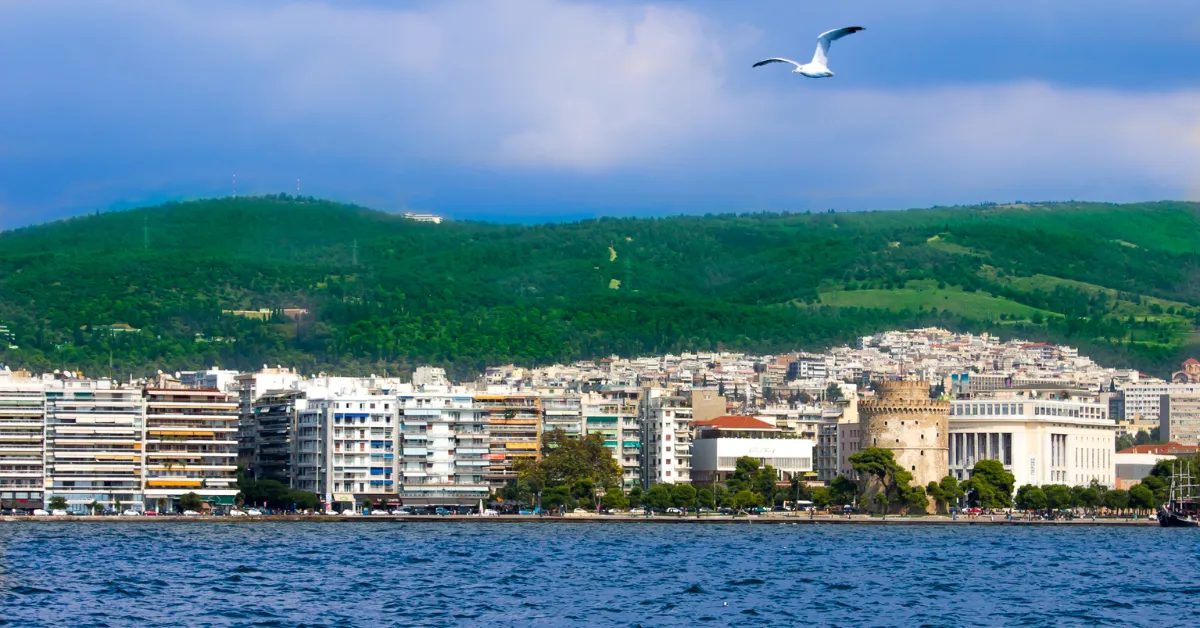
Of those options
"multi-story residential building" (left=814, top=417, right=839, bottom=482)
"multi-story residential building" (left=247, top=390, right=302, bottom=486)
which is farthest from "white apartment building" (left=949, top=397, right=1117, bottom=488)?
"multi-story residential building" (left=247, top=390, right=302, bottom=486)

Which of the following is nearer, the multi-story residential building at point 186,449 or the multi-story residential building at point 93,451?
the multi-story residential building at point 93,451

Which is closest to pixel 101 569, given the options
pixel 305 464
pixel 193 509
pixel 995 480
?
pixel 193 509

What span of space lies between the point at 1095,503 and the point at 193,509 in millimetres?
54393

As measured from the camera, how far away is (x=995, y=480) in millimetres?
130500

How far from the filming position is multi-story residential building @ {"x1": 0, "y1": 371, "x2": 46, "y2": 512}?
116688mm

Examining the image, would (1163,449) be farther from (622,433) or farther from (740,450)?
(622,433)

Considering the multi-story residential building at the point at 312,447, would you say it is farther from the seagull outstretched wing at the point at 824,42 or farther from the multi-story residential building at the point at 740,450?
the seagull outstretched wing at the point at 824,42

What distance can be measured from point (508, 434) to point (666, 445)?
37.9 ft

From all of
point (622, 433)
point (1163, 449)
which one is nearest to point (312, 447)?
point (622, 433)

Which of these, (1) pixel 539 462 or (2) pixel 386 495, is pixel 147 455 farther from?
(1) pixel 539 462

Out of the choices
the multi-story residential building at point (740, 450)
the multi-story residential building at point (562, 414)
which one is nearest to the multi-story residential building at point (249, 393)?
the multi-story residential building at point (562, 414)

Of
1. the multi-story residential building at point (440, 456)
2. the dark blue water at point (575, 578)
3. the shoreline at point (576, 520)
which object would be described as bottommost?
the dark blue water at point (575, 578)

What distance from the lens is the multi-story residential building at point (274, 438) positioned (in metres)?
131

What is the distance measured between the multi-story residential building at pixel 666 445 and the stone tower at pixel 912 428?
11.7m
